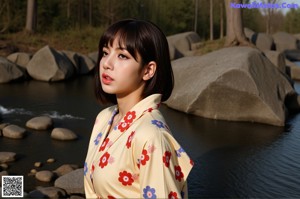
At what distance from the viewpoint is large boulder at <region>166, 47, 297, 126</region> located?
7.22 meters

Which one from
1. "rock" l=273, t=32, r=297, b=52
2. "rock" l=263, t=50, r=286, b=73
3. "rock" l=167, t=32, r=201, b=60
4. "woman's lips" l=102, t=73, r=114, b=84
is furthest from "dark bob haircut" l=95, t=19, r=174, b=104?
"rock" l=273, t=32, r=297, b=52

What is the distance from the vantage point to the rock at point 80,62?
45.1 ft

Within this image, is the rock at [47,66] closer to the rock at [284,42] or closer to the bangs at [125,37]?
the bangs at [125,37]

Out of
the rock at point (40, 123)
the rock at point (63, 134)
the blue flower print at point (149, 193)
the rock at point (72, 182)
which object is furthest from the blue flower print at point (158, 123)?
the rock at point (40, 123)

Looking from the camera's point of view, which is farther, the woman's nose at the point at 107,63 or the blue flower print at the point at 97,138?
the blue flower print at the point at 97,138

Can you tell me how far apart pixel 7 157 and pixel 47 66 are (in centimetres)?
734

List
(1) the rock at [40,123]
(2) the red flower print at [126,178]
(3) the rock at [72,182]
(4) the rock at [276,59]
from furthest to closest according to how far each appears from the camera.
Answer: (4) the rock at [276,59] < (1) the rock at [40,123] < (3) the rock at [72,182] < (2) the red flower print at [126,178]

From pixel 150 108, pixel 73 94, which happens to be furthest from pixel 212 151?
pixel 73 94

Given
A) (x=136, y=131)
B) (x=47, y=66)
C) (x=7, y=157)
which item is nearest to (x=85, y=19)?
(x=47, y=66)

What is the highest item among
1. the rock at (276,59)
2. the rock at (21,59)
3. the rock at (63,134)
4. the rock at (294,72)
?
the rock at (276,59)

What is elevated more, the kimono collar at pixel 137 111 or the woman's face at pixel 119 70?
the woman's face at pixel 119 70

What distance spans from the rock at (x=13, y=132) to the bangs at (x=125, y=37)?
5009 millimetres

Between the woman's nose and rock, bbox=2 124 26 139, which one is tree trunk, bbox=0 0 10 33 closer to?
rock, bbox=2 124 26 139

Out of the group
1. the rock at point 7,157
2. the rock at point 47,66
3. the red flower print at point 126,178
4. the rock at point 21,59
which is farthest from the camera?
the rock at point 21,59
